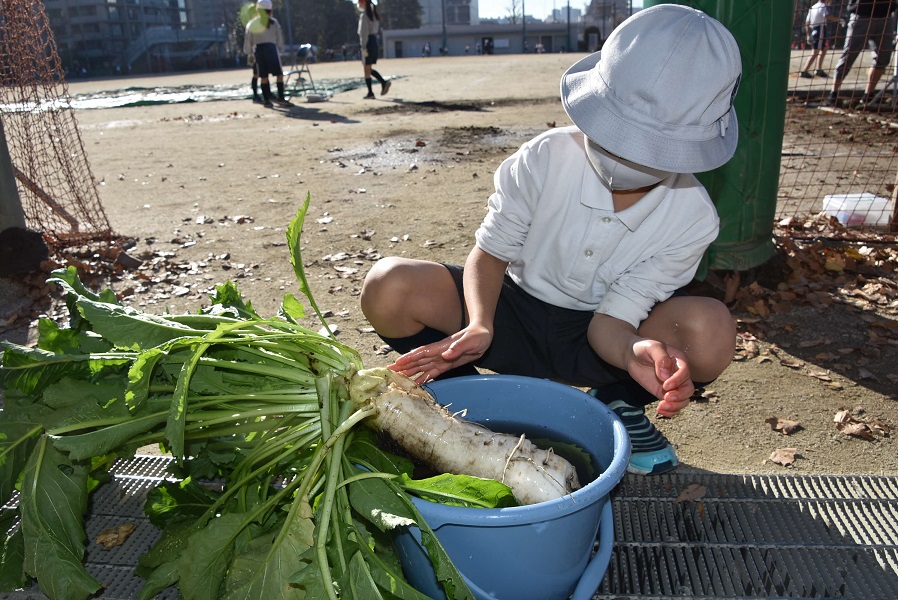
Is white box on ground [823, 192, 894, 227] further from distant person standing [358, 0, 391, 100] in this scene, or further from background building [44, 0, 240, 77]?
background building [44, 0, 240, 77]

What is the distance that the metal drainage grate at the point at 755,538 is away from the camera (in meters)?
1.92

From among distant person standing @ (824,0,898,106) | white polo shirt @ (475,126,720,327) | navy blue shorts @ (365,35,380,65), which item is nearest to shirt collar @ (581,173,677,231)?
white polo shirt @ (475,126,720,327)

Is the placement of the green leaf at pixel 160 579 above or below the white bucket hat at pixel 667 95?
below

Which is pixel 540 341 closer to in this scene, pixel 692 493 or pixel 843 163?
pixel 692 493

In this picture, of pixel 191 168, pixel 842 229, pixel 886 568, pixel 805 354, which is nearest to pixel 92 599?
pixel 886 568

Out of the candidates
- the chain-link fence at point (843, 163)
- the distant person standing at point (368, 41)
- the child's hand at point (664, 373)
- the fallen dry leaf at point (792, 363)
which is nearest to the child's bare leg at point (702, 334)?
the child's hand at point (664, 373)

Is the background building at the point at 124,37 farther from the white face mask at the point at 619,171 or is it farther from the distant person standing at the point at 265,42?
the white face mask at the point at 619,171

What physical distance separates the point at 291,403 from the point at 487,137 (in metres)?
7.45

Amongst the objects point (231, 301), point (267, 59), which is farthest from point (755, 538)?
point (267, 59)

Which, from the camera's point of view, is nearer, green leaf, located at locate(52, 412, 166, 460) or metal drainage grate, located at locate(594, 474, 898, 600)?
green leaf, located at locate(52, 412, 166, 460)

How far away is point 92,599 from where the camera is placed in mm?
1921

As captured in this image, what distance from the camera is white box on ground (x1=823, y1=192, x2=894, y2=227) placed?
4.80m

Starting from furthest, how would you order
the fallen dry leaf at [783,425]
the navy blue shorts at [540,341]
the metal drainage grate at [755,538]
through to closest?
the fallen dry leaf at [783,425] → the navy blue shorts at [540,341] → the metal drainage grate at [755,538]

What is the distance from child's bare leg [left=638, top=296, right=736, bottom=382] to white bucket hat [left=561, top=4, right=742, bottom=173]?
20.6 inches
